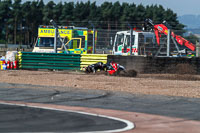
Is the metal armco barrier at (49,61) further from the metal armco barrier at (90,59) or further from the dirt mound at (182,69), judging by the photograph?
the dirt mound at (182,69)

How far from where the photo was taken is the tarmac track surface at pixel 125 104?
851 cm

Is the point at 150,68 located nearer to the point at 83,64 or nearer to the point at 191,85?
the point at 83,64

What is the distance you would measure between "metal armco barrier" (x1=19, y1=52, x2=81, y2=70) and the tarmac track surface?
7.47m

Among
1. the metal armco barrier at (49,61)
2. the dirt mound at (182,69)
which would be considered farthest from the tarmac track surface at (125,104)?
the dirt mound at (182,69)

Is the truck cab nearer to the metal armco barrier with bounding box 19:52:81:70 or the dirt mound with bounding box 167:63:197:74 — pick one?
the dirt mound with bounding box 167:63:197:74

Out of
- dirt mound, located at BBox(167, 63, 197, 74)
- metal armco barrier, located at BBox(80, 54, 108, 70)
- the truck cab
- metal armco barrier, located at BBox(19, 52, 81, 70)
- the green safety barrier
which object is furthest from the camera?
the truck cab

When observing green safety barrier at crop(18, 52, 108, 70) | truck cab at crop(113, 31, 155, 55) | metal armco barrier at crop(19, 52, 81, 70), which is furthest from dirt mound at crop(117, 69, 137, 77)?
metal armco barrier at crop(19, 52, 81, 70)

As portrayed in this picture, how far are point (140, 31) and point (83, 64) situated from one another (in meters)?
5.07

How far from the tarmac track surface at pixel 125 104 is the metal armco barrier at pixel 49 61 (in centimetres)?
747

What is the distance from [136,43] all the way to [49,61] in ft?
16.1

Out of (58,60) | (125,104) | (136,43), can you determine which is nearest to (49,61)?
(58,60)

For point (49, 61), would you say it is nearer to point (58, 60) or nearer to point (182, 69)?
point (58, 60)

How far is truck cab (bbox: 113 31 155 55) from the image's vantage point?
23.6 m

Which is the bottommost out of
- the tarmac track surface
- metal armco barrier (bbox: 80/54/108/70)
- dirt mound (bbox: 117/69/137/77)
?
the tarmac track surface
